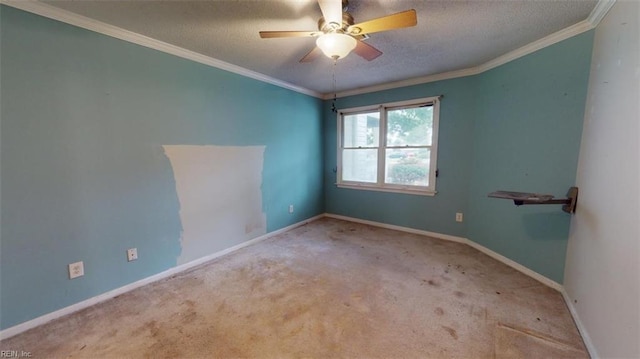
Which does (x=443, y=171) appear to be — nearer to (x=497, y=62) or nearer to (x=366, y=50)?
(x=497, y=62)

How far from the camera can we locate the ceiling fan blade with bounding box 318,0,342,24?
1.42 metres

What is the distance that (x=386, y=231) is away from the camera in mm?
3904

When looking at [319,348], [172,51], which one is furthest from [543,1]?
[172,51]

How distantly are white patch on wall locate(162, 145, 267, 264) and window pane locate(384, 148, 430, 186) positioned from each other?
2.02 meters

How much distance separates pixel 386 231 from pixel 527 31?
284 cm

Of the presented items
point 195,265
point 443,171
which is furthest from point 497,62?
point 195,265

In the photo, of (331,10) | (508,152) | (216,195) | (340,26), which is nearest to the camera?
(331,10)

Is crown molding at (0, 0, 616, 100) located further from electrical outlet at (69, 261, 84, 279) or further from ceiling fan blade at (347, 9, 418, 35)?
electrical outlet at (69, 261, 84, 279)

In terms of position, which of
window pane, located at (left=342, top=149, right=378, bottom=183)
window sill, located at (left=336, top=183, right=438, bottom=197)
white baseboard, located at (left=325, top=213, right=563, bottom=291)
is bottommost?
white baseboard, located at (left=325, top=213, right=563, bottom=291)

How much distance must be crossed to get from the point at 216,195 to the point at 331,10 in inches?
90.2

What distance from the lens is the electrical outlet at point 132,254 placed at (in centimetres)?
228

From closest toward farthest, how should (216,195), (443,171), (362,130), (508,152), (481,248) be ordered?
(508,152), (216,195), (481,248), (443,171), (362,130)

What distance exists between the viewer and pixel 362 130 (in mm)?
4277

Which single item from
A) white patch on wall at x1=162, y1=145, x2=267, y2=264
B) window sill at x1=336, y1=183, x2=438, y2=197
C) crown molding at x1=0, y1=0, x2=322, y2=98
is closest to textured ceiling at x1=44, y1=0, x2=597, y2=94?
crown molding at x1=0, y1=0, x2=322, y2=98
